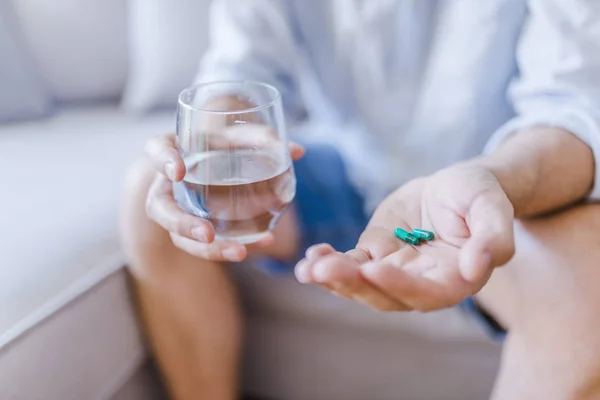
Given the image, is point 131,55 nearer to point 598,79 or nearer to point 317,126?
point 317,126

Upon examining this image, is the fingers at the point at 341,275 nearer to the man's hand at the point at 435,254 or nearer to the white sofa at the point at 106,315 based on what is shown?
the man's hand at the point at 435,254

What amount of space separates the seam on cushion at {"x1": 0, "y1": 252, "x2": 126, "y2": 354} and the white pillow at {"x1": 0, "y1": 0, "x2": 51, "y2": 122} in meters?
0.36

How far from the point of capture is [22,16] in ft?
2.78

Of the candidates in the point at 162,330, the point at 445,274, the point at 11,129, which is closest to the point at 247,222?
the point at 445,274

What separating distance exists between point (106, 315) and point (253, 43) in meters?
0.33

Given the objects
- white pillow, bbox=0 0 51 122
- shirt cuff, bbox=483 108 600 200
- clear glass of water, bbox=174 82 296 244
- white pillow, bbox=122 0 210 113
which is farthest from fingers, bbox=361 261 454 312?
white pillow, bbox=0 0 51 122

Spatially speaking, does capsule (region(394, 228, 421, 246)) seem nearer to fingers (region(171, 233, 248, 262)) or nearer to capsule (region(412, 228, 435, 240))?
capsule (region(412, 228, 435, 240))

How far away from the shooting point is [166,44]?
2.75ft

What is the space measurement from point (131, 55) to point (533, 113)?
23.3 inches

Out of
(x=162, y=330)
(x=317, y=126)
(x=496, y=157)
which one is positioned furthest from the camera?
(x=317, y=126)

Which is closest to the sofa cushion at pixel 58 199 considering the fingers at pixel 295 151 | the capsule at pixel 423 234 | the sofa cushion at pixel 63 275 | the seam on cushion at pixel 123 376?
the sofa cushion at pixel 63 275

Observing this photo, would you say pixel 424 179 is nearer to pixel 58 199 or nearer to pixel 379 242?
pixel 379 242

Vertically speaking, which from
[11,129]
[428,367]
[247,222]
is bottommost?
[428,367]

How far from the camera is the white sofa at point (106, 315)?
21.1 inches
